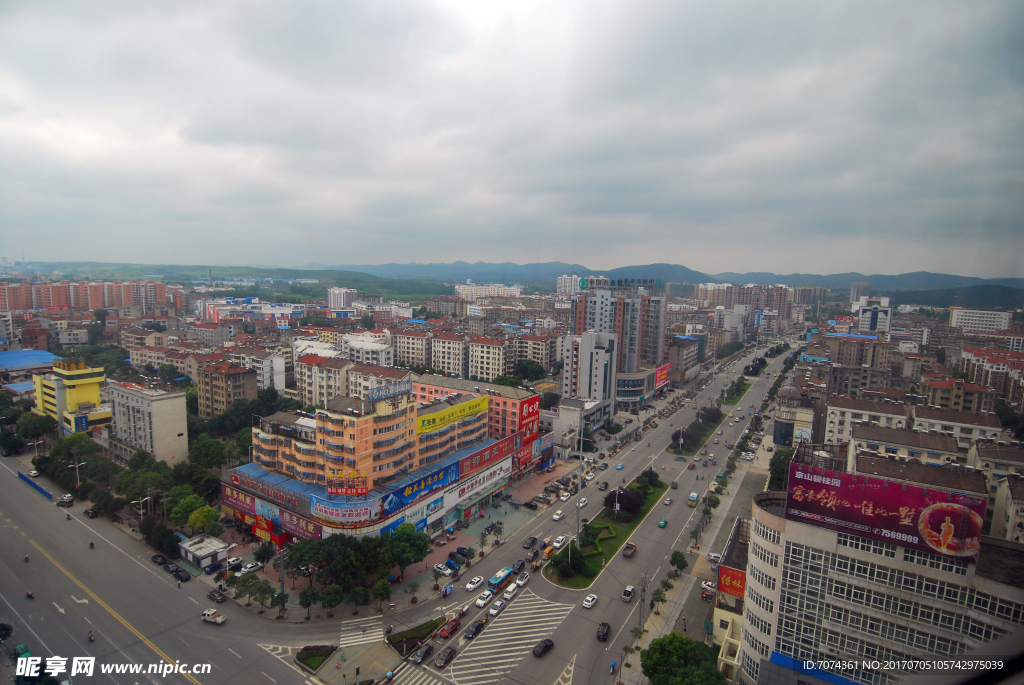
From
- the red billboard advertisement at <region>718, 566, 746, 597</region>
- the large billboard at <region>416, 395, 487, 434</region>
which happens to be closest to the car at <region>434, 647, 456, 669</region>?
the red billboard advertisement at <region>718, 566, 746, 597</region>

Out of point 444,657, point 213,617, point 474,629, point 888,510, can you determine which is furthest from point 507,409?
point 888,510

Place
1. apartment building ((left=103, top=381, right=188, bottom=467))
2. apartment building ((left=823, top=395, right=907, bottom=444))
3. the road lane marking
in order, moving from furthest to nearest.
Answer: apartment building ((left=823, top=395, right=907, bottom=444))
apartment building ((left=103, top=381, right=188, bottom=467))
the road lane marking

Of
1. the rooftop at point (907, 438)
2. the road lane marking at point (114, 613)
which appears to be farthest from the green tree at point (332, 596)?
the rooftop at point (907, 438)

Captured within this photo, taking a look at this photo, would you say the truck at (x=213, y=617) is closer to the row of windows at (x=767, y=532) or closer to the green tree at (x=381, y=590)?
the green tree at (x=381, y=590)

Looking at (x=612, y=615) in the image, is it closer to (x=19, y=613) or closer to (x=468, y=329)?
(x=19, y=613)

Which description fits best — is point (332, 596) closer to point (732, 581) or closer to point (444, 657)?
point (444, 657)

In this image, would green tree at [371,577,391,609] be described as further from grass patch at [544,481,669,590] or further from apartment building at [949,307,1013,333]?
apartment building at [949,307,1013,333]
